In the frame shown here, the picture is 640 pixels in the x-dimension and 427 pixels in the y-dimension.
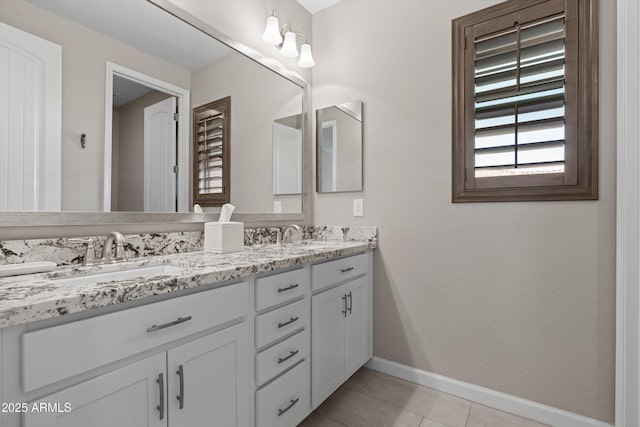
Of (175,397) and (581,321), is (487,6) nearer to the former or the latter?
(581,321)

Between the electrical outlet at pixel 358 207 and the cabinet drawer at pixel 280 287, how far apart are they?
0.79 meters

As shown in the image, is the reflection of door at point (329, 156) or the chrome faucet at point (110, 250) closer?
the chrome faucet at point (110, 250)

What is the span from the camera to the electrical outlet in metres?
2.13

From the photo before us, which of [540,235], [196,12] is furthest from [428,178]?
[196,12]

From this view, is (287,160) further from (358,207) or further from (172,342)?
(172,342)

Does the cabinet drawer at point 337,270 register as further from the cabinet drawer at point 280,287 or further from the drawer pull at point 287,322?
the drawer pull at point 287,322

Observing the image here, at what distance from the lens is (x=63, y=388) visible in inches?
27.7

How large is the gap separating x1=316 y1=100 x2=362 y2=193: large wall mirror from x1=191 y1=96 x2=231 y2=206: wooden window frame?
77 centimetres

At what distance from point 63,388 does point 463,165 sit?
1864mm

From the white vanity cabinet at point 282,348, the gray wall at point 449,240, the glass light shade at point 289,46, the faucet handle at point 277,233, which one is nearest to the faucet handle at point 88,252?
the white vanity cabinet at point 282,348

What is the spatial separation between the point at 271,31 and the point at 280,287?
1.57m

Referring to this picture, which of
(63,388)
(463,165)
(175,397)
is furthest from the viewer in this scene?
(463,165)

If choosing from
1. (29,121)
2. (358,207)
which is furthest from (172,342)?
(358,207)

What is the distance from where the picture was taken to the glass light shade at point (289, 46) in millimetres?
2055
